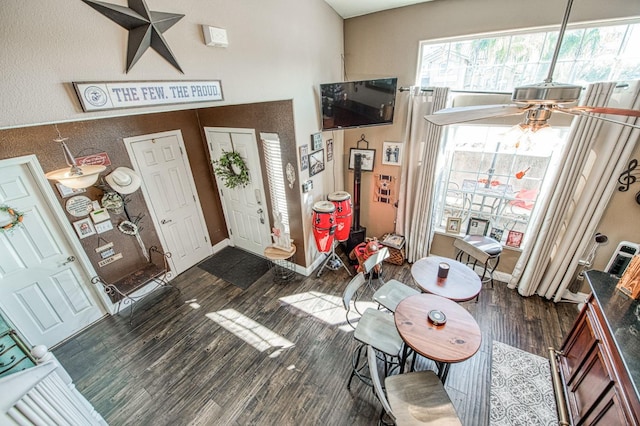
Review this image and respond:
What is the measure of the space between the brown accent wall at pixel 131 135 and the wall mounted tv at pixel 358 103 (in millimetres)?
612

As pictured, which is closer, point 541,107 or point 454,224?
point 541,107

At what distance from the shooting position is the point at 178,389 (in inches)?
98.7

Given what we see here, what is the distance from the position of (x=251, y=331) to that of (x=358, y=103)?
122 inches

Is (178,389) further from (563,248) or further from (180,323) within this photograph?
(563,248)

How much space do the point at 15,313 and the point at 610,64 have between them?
657cm

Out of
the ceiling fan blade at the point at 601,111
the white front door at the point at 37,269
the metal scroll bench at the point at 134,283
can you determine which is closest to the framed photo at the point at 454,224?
the ceiling fan blade at the point at 601,111

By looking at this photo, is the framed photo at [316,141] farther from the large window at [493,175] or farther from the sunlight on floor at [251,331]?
the sunlight on floor at [251,331]

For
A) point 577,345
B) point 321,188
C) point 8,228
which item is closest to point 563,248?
point 577,345

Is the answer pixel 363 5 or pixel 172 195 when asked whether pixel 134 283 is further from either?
pixel 363 5

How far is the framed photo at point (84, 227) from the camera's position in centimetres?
295

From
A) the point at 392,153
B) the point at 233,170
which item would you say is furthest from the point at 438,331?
the point at 233,170

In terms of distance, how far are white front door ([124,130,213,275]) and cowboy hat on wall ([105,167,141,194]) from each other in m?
0.33

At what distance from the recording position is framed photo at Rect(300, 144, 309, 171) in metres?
3.22

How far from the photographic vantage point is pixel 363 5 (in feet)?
10.3
